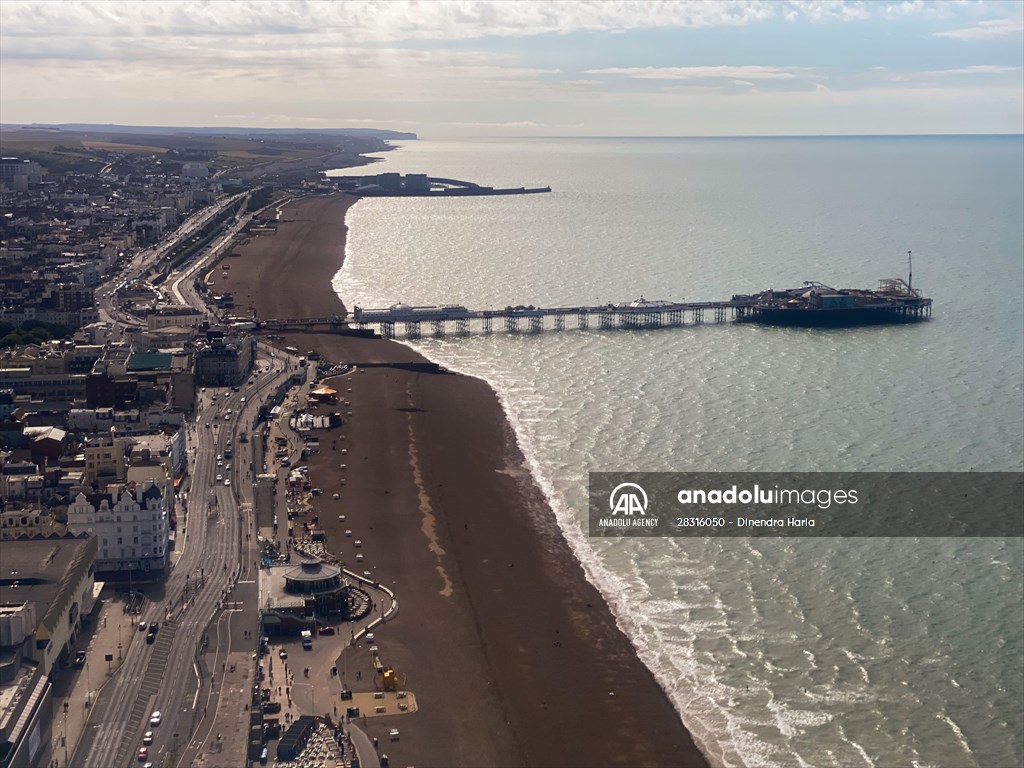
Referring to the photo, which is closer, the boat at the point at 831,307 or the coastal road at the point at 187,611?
the coastal road at the point at 187,611

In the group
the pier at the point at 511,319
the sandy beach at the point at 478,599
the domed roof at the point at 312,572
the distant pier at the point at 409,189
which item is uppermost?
the distant pier at the point at 409,189

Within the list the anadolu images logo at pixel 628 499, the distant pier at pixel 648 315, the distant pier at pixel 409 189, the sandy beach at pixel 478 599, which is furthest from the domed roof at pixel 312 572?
the distant pier at pixel 409 189

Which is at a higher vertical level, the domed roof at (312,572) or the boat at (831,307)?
the boat at (831,307)

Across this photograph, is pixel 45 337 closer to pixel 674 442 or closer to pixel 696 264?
→ pixel 674 442

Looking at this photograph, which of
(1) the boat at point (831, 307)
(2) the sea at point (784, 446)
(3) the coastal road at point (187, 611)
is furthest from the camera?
(1) the boat at point (831, 307)

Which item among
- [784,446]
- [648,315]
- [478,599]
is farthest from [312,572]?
[648,315]

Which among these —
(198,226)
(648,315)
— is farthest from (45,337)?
(198,226)

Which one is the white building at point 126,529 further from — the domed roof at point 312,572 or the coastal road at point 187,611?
the domed roof at point 312,572
